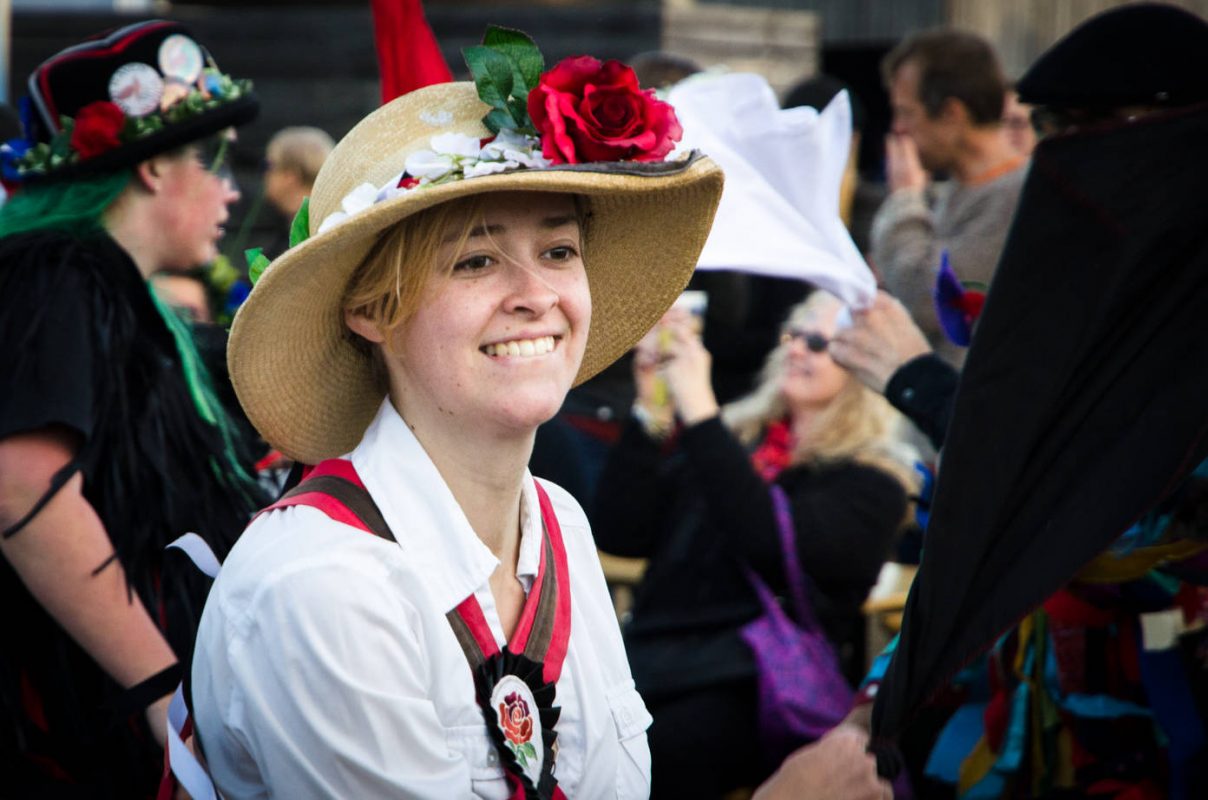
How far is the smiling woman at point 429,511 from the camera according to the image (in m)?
1.65

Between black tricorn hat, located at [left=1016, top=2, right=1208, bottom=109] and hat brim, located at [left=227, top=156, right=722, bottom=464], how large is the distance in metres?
1.03

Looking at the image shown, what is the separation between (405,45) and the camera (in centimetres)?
226

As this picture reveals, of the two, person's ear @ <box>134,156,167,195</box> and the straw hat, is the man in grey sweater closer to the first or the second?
the straw hat

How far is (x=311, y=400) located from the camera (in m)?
2.07

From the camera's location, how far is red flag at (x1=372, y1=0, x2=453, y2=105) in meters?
2.25

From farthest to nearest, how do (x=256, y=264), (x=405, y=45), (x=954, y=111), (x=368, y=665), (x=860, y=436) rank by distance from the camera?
(x=954, y=111)
(x=860, y=436)
(x=405, y=45)
(x=256, y=264)
(x=368, y=665)

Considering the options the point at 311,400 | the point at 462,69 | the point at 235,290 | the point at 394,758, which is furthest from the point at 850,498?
the point at 462,69

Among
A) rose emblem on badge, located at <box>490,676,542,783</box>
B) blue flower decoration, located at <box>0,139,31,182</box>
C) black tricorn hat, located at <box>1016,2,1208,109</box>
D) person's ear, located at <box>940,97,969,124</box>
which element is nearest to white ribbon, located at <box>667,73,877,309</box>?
black tricorn hat, located at <box>1016,2,1208,109</box>

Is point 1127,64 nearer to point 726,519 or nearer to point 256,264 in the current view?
point 726,519

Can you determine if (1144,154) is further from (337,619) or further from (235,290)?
(235,290)

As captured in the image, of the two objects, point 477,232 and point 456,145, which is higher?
point 456,145

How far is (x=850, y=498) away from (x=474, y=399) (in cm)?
213

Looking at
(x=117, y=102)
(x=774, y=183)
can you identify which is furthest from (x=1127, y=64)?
(x=117, y=102)

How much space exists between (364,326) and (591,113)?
0.44m
